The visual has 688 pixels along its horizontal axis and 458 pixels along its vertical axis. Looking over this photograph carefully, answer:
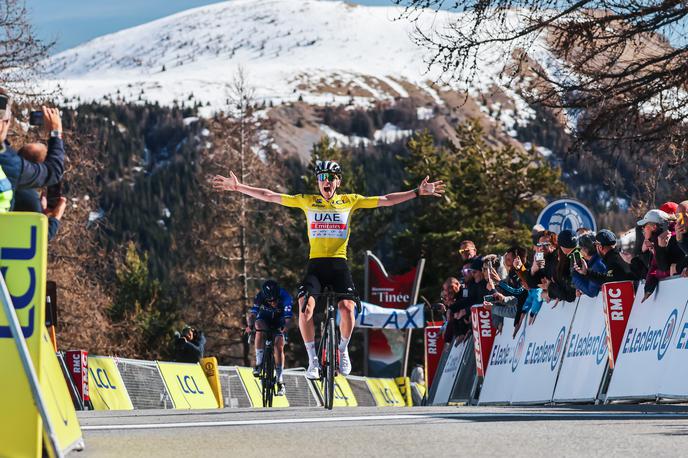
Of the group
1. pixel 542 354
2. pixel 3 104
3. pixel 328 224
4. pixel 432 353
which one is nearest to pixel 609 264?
pixel 542 354

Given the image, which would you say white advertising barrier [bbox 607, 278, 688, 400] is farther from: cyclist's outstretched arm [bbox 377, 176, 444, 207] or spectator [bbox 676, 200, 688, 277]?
cyclist's outstretched arm [bbox 377, 176, 444, 207]

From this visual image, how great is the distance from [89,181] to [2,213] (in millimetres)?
40331

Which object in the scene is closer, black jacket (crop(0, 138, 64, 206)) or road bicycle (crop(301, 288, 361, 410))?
black jacket (crop(0, 138, 64, 206))

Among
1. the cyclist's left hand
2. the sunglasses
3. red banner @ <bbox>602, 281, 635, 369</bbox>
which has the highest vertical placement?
the sunglasses

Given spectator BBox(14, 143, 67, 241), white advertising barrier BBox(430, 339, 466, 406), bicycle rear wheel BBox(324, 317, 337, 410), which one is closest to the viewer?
spectator BBox(14, 143, 67, 241)

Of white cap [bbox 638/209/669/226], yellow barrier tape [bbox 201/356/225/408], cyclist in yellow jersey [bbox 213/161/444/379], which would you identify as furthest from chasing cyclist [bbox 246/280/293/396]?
yellow barrier tape [bbox 201/356/225/408]

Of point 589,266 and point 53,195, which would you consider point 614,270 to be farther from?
point 53,195

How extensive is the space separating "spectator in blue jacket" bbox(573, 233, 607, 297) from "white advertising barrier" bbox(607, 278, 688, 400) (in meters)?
0.81

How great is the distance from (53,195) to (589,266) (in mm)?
7758

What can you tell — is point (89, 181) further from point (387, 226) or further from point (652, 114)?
point (387, 226)

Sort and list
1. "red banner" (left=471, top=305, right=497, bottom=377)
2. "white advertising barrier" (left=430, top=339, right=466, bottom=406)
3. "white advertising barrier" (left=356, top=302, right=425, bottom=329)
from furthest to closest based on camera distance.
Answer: "white advertising barrier" (left=356, top=302, right=425, bottom=329), "white advertising barrier" (left=430, top=339, right=466, bottom=406), "red banner" (left=471, top=305, right=497, bottom=377)

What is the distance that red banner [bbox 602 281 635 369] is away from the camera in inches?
552

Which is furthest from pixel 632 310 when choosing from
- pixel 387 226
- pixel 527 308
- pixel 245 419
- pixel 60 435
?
pixel 387 226

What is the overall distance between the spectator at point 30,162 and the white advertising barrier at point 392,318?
28.8 meters
